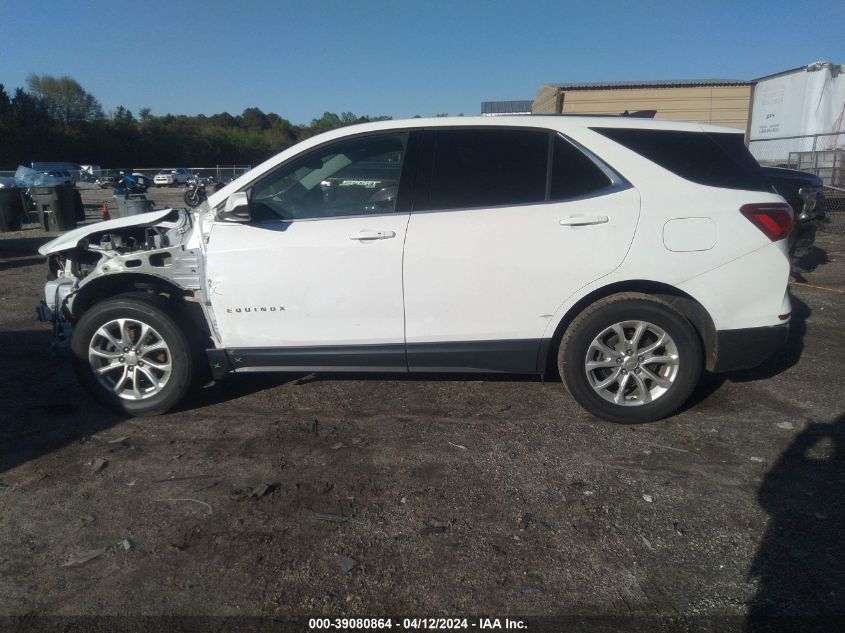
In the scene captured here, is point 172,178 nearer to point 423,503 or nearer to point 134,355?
point 134,355

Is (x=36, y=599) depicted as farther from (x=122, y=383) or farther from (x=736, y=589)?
(x=736, y=589)

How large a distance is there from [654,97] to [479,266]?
52.3 feet

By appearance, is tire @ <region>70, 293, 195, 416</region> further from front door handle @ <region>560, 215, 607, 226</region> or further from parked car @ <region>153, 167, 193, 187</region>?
parked car @ <region>153, 167, 193, 187</region>

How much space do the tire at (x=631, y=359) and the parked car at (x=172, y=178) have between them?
40115mm

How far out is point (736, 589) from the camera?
2570 millimetres

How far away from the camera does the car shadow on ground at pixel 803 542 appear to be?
7.93 feet

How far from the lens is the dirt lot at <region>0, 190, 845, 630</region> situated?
2.59 meters

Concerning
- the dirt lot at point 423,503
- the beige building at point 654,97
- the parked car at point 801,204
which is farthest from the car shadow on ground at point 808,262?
the beige building at point 654,97

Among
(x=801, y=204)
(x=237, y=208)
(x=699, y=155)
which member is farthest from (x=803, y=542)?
(x=801, y=204)

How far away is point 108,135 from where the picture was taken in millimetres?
62312

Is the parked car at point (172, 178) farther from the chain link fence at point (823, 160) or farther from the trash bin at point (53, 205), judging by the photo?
the chain link fence at point (823, 160)

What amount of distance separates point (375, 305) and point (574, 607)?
86.2 inches

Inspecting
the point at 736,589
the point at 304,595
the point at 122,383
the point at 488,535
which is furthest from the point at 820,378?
the point at 122,383

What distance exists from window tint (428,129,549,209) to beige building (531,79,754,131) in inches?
551
